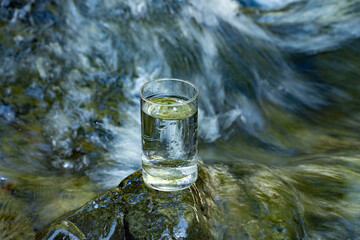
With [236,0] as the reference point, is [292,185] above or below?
below

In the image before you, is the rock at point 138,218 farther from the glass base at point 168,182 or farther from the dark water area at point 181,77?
the dark water area at point 181,77

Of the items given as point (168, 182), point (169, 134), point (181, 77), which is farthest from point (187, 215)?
point (181, 77)

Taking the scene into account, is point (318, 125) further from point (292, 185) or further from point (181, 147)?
point (181, 147)

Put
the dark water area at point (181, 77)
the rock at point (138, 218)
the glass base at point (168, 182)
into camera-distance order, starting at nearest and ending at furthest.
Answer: the rock at point (138, 218)
the glass base at point (168, 182)
the dark water area at point (181, 77)

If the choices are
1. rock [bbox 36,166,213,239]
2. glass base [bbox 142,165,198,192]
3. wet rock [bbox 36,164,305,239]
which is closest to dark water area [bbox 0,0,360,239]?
wet rock [bbox 36,164,305,239]

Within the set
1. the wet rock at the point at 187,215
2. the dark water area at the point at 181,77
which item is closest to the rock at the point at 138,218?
the wet rock at the point at 187,215

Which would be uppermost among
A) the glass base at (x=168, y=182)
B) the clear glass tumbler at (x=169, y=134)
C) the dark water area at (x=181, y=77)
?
the clear glass tumbler at (x=169, y=134)

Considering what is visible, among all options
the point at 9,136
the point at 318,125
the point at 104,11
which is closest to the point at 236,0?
the point at 104,11

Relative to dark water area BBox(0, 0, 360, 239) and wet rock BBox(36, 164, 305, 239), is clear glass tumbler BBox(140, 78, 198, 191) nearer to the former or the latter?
wet rock BBox(36, 164, 305, 239)
